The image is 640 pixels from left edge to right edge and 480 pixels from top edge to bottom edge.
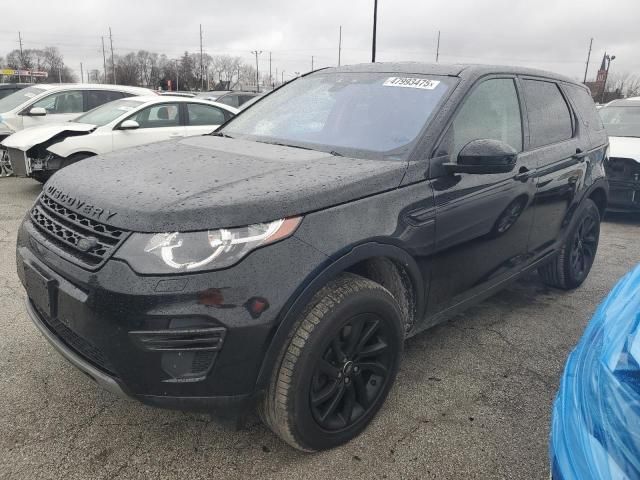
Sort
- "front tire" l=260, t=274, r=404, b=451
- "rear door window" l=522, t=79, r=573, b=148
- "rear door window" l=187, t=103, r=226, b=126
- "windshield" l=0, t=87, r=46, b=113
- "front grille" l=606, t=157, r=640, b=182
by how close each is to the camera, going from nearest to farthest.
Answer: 1. "front tire" l=260, t=274, r=404, b=451
2. "rear door window" l=522, t=79, r=573, b=148
3. "front grille" l=606, t=157, r=640, b=182
4. "rear door window" l=187, t=103, r=226, b=126
5. "windshield" l=0, t=87, r=46, b=113

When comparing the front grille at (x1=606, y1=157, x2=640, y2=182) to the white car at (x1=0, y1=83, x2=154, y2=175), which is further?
the white car at (x1=0, y1=83, x2=154, y2=175)

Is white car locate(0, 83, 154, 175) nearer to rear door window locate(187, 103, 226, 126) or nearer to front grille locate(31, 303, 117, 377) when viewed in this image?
rear door window locate(187, 103, 226, 126)

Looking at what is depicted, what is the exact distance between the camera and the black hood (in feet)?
6.33

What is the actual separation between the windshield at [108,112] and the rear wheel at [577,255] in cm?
623

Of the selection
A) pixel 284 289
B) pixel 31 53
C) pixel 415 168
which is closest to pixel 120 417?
pixel 284 289

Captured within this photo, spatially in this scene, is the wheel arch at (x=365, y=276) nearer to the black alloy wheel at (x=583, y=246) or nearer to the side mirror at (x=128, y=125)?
the black alloy wheel at (x=583, y=246)

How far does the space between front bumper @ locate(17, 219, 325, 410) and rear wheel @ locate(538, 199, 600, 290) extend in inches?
115

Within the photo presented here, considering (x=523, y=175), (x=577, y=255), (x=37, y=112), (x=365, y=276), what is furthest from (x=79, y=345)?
(x=37, y=112)

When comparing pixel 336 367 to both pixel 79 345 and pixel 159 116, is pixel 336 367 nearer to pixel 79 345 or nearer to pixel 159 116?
pixel 79 345

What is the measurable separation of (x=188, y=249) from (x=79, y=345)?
68 centimetres

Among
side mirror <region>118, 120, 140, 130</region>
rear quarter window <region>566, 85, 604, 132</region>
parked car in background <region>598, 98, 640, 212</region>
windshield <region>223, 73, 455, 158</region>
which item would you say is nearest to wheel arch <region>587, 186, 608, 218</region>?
rear quarter window <region>566, 85, 604, 132</region>

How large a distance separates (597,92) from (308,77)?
5193 centimetres

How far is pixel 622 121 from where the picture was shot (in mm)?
8242

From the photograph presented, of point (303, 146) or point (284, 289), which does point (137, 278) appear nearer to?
point (284, 289)
